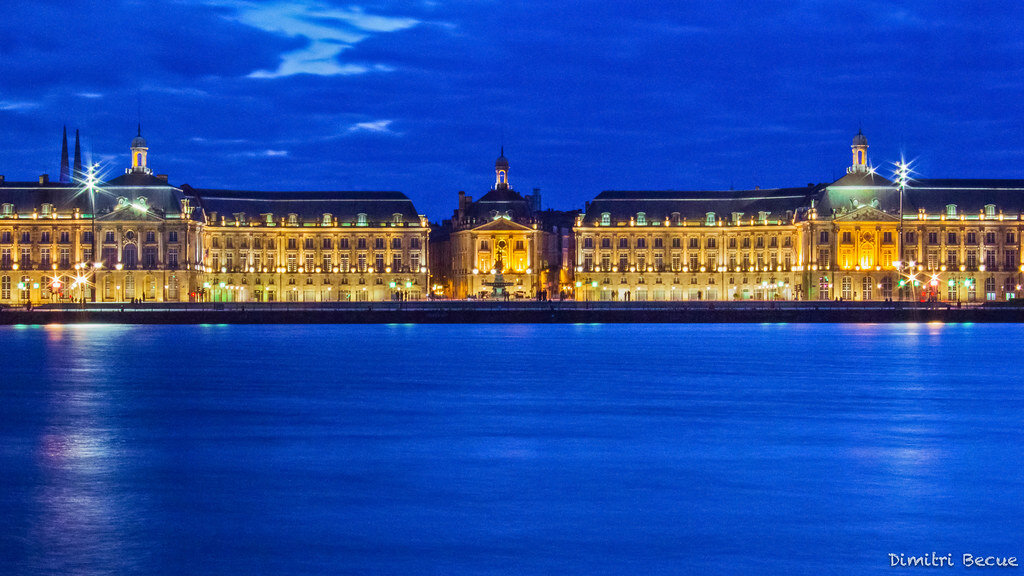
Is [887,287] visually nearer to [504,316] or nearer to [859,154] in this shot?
[859,154]

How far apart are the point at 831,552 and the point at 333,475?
939 centimetres

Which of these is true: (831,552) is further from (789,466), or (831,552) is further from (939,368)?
(939,368)

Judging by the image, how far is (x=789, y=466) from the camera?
24.3m

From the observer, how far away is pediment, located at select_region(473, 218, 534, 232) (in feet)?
458

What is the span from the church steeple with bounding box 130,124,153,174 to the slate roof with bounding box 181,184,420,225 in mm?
4935

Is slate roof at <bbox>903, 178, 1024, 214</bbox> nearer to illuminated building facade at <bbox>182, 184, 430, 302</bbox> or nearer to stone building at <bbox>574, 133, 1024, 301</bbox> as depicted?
stone building at <bbox>574, 133, 1024, 301</bbox>

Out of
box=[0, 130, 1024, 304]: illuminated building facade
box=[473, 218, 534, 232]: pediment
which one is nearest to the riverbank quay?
box=[0, 130, 1024, 304]: illuminated building facade

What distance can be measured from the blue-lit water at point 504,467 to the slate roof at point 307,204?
90153 millimetres

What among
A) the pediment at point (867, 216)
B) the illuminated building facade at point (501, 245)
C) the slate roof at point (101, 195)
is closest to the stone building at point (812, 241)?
the pediment at point (867, 216)

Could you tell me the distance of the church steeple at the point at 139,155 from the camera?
133750mm

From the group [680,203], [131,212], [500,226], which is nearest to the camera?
[131,212]

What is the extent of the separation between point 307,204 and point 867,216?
5729cm

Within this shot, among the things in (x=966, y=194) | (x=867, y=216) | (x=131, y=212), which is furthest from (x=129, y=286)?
(x=966, y=194)

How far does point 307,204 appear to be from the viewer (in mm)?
139500
